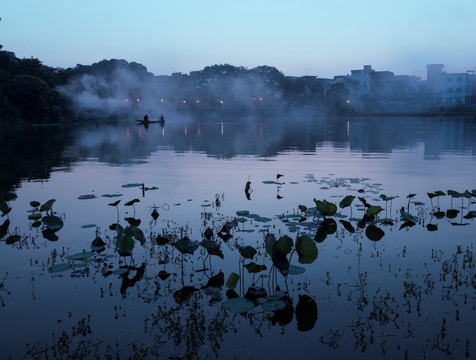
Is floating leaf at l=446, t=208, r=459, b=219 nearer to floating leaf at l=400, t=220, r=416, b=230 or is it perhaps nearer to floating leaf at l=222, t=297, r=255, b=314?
floating leaf at l=400, t=220, r=416, b=230

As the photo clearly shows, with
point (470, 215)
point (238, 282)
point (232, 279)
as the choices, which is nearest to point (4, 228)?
point (238, 282)

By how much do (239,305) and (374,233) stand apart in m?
5.28

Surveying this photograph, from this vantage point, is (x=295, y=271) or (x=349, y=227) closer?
(x=295, y=271)

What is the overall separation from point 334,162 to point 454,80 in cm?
11545

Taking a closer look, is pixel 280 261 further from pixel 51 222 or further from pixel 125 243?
pixel 51 222

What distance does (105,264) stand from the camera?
8977mm

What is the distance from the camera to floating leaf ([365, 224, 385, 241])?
10446mm

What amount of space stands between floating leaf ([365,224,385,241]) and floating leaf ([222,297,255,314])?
4.84m

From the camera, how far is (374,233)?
35.0 ft

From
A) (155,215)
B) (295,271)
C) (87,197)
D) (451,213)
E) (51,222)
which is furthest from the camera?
(87,197)

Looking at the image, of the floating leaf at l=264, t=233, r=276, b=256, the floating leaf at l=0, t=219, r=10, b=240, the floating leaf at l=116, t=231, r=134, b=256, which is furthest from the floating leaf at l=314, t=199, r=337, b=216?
the floating leaf at l=0, t=219, r=10, b=240

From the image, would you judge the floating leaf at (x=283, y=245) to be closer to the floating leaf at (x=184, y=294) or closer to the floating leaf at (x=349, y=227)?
the floating leaf at (x=184, y=294)

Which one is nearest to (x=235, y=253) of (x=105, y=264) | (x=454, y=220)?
(x=105, y=264)

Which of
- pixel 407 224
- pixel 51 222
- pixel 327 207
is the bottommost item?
pixel 407 224
